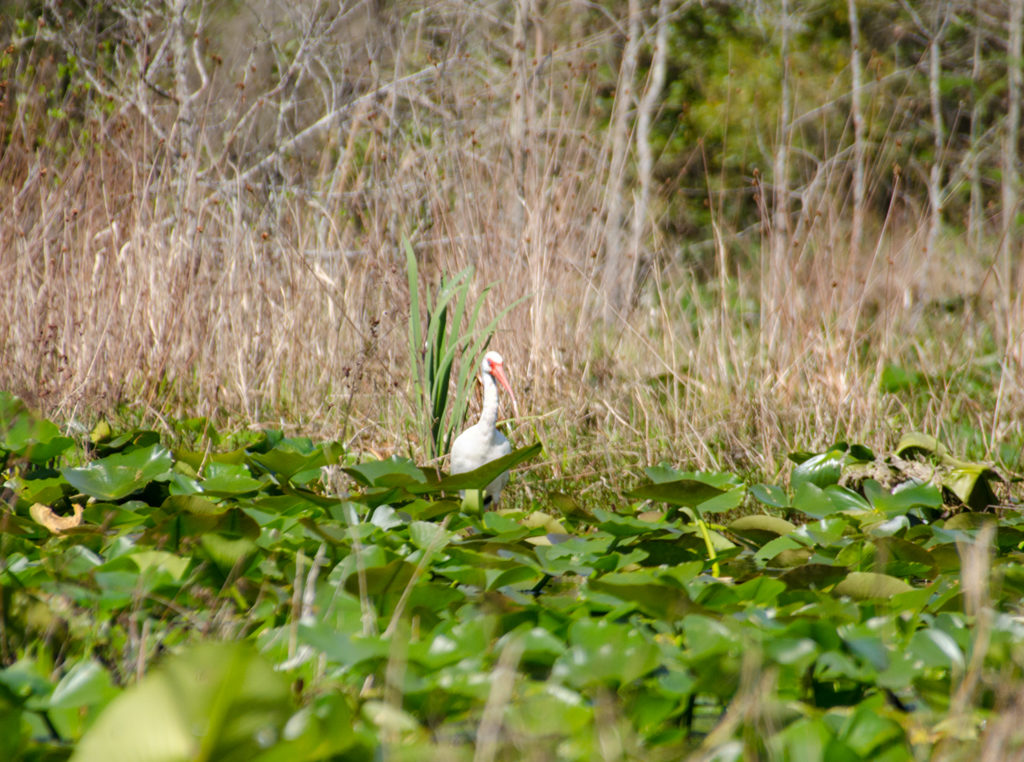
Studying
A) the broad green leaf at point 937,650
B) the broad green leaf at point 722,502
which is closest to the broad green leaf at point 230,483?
the broad green leaf at point 722,502

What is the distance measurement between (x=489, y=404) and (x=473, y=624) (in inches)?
47.1

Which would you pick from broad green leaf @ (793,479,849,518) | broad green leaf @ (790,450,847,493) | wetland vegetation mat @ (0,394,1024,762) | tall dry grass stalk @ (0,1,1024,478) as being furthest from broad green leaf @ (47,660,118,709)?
tall dry grass stalk @ (0,1,1024,478)

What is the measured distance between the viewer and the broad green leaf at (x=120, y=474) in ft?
5.67

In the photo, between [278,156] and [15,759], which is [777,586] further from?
[278,156]

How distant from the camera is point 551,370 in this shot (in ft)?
10.3

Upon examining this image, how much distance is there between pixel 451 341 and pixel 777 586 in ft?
3.98

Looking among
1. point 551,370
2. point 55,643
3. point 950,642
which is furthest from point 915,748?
point 551,370

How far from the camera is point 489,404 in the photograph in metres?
2.25

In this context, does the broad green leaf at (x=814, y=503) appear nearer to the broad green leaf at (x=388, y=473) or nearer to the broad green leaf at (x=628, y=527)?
the broad green leaf at (x=628, y=527)

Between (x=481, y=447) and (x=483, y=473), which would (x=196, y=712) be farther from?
(x=481, y=447)

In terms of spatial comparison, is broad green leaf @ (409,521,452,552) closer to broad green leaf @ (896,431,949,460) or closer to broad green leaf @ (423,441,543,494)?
broad green leaf @ (423,441,543,494)

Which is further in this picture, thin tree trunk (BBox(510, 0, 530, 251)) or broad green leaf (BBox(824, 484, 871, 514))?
thin tree trunk (BBox(510, 0, 530, 251))

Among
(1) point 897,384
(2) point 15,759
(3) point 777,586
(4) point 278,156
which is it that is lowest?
(1) point 897,384

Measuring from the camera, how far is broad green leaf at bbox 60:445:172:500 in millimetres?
1728
